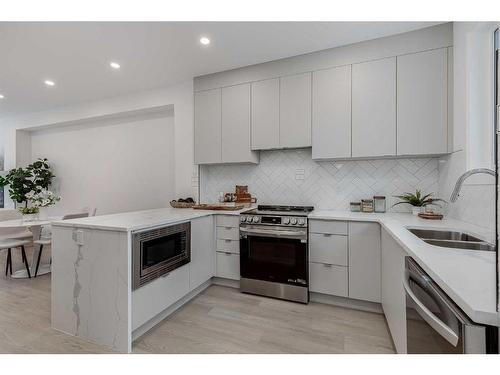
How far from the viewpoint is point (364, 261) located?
2.32 metres

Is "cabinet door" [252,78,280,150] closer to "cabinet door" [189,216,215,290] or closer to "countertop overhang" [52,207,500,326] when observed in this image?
"cabinet door" [189,216,215,290]

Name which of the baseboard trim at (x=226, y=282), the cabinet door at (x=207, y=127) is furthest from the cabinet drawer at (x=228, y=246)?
the cabinet door at (x=207, y=127)

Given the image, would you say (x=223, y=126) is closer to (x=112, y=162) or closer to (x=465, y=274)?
(x=112, y=162)

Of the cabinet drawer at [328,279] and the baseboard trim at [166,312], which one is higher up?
the cabinet drawer at [328,279]

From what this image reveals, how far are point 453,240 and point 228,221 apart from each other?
2.01 metres

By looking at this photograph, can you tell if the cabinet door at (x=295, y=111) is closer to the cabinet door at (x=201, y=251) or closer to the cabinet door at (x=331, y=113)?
the cabinet door at (x=331, y=113)

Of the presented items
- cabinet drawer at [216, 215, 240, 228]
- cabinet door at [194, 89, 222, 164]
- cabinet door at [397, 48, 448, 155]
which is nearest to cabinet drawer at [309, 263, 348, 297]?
cabinet drawer at [216, 215, 240, 228]

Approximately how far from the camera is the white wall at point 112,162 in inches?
164

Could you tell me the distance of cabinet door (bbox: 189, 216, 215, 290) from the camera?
99.9 inches

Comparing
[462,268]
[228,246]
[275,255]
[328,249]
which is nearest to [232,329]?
[275,255]

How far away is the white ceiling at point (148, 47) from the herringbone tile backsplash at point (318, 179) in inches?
49.1

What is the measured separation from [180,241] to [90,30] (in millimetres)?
2186

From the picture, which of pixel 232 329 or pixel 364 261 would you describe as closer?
pixel 232 329

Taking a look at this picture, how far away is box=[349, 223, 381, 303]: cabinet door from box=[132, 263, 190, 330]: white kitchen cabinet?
1621 millimetres
